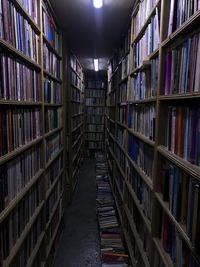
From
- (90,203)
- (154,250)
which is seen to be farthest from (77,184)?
→ (154,250)

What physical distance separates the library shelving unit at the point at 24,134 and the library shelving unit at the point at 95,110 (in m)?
4.61

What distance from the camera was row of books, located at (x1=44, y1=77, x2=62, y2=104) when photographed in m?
1.97

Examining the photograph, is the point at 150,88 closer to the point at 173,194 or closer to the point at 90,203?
the point at 173,194

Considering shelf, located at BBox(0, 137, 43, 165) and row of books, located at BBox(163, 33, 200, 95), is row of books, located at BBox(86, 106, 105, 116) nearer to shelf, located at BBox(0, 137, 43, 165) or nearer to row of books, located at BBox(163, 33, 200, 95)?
shelf, located at BBox(0, 137, 43, 165)

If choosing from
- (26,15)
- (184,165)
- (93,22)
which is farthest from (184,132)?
(93,22)

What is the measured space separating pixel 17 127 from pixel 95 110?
564 centimetres

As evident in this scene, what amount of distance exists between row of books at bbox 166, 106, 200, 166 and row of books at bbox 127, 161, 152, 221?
50 centimetres

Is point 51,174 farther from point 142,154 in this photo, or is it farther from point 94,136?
point 94,136

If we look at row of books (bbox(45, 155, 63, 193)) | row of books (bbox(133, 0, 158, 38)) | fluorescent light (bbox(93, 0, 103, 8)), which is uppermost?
fluorescent light (bbox(93, 0, 103, 8))

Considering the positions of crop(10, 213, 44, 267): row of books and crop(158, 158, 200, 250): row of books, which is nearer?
crop(158, 158, 200, 250): row of books

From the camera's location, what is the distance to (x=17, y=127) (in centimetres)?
126

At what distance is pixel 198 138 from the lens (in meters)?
0.83

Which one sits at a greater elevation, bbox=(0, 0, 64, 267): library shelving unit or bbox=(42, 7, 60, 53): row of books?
bbox=(42, 7, 60, 53): row of books

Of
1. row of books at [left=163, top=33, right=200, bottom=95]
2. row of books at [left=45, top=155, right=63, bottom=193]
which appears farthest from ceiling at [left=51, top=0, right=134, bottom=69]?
row of books at [left=45, top=155, right=63, bottom=193]
